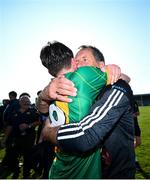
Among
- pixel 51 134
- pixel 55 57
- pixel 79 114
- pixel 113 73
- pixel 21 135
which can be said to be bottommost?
pixel 21 135

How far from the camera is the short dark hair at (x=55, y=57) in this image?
9.29ft

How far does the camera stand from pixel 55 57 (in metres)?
2.87

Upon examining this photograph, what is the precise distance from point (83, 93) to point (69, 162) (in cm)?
57

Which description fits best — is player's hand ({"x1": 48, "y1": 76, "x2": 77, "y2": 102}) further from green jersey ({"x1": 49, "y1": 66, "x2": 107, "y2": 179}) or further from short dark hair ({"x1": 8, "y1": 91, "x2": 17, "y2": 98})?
short dark hair ({"x1": 8, "y1": 91, "x2": 17, "y2": 98})

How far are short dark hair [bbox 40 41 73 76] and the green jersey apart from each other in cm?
41

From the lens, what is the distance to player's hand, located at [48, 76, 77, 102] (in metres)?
2.30

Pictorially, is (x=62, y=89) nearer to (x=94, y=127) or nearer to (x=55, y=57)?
(x=94, y=127)

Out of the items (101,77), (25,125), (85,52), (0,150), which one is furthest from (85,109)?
(0,150)

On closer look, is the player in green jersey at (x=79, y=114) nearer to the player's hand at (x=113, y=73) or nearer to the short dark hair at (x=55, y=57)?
the player's hand at (x=113, y=73)

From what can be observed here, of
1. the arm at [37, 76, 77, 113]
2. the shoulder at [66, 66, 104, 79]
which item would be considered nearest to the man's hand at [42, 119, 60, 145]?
the arm at [37, 76, 77, 113]

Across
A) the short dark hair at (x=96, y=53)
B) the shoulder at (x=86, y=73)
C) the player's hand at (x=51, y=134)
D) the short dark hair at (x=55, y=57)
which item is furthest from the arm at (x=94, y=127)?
the short dark hair at (x=96, y=53)

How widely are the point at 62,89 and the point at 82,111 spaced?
236 millimetres

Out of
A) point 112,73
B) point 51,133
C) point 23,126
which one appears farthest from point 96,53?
point 23,126

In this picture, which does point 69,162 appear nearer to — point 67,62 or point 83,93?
point 83,93
